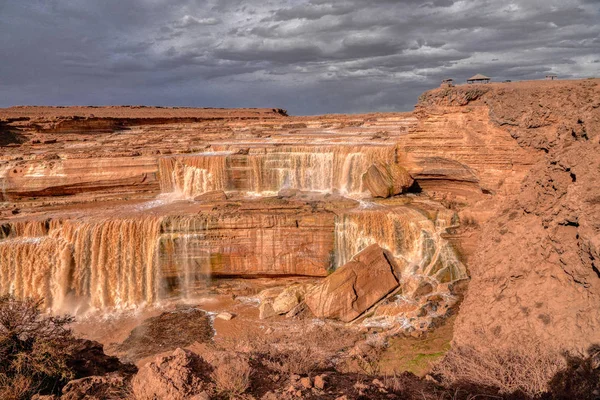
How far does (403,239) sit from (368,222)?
3.99 ft

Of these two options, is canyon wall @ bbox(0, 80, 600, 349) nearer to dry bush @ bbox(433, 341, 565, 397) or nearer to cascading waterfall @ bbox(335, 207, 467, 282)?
cascading waterfall @ bbox(335, 207, 467, 282)

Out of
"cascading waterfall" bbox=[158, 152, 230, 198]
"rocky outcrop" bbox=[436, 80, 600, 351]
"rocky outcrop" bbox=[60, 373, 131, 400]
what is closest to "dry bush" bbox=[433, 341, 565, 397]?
"rocky outcrop" bbox=[436, 80, 600, 351]

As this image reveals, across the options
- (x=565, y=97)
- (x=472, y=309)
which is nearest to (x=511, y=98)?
(x=565, y=97)

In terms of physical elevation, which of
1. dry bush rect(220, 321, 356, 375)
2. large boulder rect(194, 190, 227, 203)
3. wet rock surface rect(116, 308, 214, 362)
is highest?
large boulder rect(194, 190, 227, 203)

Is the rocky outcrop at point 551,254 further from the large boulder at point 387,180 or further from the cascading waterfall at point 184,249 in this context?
the cascading waterfall at point 184,249

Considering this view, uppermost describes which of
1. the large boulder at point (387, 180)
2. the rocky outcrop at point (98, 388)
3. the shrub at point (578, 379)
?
the large boulder at point (387, 180)

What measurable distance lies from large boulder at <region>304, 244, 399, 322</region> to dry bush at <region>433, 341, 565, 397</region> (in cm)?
569

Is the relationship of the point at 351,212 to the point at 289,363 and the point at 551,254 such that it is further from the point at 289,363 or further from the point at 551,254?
the point at 289,363

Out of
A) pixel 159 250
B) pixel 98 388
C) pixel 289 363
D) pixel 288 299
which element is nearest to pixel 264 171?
pixel 159 250

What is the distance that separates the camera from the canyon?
698 centimetres

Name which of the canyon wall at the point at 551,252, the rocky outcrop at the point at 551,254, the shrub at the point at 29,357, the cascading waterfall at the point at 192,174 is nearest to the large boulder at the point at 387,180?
the canyon wall at the point at 551,252

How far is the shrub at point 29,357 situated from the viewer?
4.55m

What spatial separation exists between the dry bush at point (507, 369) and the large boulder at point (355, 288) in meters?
5.69

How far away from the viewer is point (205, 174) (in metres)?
17.9
